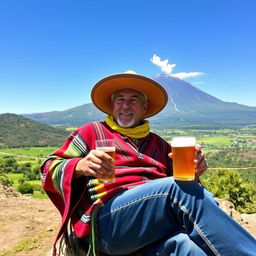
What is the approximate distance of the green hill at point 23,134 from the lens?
355 ft

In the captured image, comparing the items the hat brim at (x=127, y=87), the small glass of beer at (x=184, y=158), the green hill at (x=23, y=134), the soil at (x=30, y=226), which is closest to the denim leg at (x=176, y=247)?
the small glass of beer at (x=184, y=158)

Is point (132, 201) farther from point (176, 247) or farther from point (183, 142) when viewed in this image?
point (183, 142)

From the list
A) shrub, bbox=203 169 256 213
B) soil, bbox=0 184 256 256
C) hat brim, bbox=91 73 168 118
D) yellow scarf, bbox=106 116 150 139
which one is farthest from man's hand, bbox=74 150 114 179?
shrub, bbox=203 169 256 213

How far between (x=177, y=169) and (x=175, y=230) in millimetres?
495

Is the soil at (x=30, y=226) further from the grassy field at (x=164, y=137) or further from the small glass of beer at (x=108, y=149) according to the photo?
the grassy field at (x=164, y=137)

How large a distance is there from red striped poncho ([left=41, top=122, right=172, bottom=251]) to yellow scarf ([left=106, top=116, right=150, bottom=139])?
0.16 ft

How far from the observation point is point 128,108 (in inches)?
112

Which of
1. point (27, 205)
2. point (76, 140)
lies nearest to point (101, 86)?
point (76, 140)

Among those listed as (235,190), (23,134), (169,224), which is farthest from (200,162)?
(23,134)

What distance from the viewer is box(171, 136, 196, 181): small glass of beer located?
1.87 metres

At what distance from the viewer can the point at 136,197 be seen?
2014mm

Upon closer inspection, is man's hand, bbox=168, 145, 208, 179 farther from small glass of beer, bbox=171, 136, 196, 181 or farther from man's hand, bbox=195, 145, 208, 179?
small glass of beer, bbox=171, 136, 196, 181

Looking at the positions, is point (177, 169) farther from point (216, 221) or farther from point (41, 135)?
point (41, 135)

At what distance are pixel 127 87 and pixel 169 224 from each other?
151 cm
